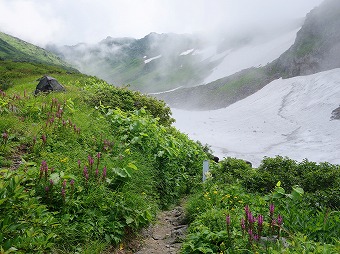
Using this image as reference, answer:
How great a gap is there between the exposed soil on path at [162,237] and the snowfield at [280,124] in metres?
30.8

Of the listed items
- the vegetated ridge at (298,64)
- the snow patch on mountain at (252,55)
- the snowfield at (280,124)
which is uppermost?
the snow patch on mountain at (252,55)

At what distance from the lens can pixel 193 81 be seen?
14100 centimetres

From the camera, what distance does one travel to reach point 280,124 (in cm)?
6025

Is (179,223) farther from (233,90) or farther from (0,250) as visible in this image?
(233,90)

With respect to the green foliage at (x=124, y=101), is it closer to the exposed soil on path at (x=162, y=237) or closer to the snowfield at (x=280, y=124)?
the exposed soil on path at (x=162, y=237)

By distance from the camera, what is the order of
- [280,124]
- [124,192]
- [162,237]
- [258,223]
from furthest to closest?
[280,124] < [162,237] < [124,192] < [258,223]

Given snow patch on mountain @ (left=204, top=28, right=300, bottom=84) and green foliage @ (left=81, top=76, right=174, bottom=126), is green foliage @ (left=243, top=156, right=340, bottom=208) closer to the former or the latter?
green foliage @ (left=81, top=76, right=174, bottom=126)

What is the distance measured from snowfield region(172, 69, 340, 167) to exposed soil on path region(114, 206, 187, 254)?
1213 inches

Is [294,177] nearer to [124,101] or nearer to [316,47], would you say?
Answer: [124,101]

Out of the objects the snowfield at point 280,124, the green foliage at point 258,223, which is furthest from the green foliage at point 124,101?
the snowfield at point 280,124

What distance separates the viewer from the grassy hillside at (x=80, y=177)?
389 cm

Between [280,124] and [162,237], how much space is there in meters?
58.3

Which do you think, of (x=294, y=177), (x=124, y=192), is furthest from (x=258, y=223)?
(x=294, y=177)

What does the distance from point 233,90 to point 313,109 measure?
38035 mm
